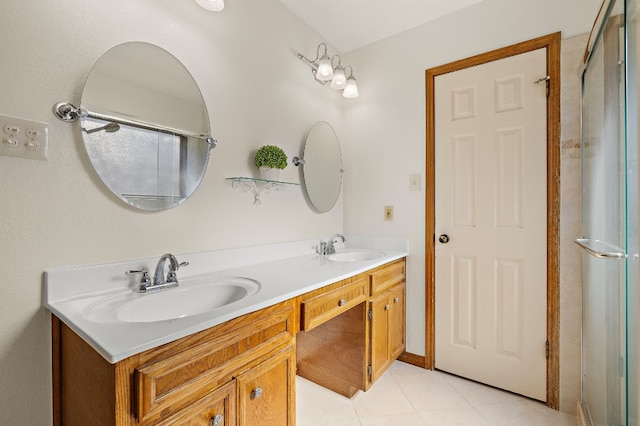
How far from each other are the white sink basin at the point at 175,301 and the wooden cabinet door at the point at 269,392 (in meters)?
0.25

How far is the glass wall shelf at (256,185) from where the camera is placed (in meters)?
1.51

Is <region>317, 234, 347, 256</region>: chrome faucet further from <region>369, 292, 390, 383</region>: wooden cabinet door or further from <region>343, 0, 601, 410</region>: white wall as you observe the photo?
<region>369, 292, 390, 383</region>: wooden cabinet door

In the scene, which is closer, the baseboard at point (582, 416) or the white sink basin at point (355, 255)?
the baseboard at point (582, 416)

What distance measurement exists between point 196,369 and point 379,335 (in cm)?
119

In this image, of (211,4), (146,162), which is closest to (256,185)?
(146,162)

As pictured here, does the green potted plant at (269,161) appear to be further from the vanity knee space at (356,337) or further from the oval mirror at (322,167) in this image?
the vanity knee space at (356,337)

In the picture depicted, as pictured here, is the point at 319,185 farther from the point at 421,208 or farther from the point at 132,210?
the point at 132,210

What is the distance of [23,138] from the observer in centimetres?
90

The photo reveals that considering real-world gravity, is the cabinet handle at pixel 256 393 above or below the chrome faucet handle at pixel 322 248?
below

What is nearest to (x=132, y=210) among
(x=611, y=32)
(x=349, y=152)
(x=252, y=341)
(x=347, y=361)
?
(x=252, y=341)

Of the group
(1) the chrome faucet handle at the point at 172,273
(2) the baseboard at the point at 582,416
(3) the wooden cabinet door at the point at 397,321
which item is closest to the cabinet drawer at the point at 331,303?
(3) the wooden cabinet door at the point at 397,321

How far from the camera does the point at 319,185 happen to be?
6.87 ft

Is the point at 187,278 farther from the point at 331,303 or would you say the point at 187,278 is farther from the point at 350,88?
the point at 350,88

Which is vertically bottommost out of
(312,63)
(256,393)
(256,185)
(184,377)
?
(256,393)
